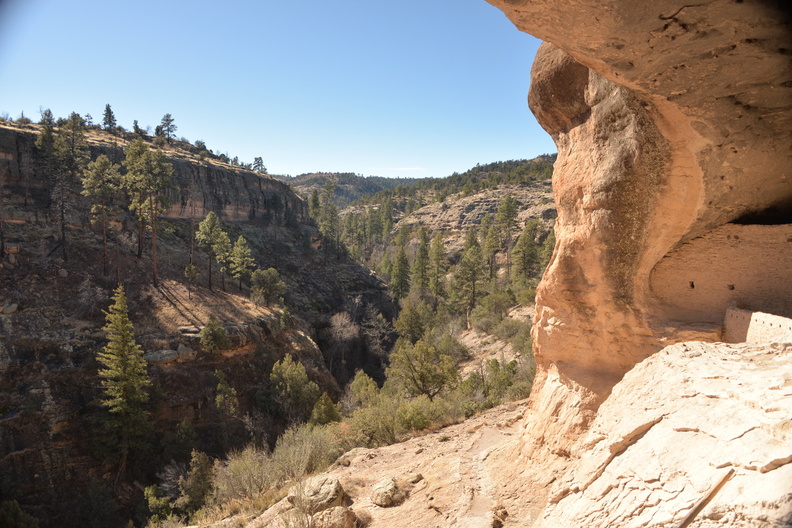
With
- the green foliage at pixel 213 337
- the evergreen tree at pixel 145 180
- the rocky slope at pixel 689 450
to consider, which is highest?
the evergreen tree at pixel 145 180

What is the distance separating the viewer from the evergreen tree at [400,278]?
49938 millimetres

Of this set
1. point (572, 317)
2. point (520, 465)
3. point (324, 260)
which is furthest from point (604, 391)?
point (324, 260)

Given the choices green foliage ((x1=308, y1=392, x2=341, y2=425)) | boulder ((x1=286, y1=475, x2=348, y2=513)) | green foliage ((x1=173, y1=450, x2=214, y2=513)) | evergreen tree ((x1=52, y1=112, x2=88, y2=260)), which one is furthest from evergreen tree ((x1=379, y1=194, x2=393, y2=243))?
boulder ((x1=286, y1=475, x2=348, y2=513))

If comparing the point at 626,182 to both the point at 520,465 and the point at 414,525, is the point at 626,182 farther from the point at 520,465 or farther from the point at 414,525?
the point at 414,525

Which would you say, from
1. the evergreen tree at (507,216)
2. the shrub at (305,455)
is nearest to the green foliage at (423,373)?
the shrub at (305,455)

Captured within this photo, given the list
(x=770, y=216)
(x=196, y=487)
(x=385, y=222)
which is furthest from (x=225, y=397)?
(x=385, y=222)

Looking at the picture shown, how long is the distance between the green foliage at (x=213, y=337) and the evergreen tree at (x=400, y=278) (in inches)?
1080

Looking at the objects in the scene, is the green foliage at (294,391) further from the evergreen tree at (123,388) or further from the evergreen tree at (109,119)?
the evergreen tree at (109,119)

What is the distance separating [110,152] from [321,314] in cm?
3021

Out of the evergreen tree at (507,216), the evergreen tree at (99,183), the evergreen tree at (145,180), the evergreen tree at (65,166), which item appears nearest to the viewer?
the evergreen tree at (99,183)

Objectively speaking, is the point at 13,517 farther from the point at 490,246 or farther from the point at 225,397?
the point at 490,246

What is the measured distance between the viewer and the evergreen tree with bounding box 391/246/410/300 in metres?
49.9

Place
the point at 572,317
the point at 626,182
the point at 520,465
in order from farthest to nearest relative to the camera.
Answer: the point at 520,465
the point at 572,317
the point at 626,182

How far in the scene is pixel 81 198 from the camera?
1396 inches
